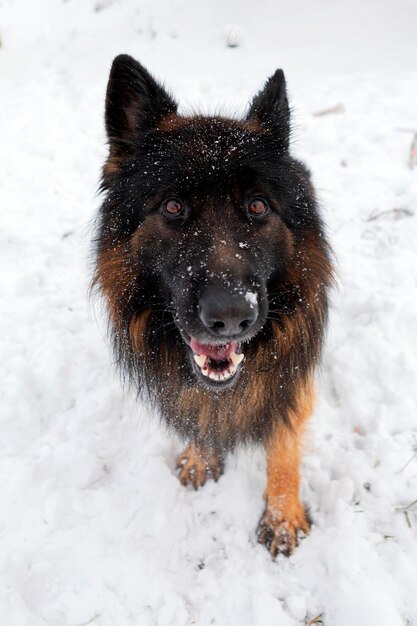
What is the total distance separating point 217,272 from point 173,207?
1.65 ft

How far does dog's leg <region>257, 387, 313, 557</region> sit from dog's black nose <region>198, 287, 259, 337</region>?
1184 millimetres

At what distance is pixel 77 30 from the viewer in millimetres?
8883

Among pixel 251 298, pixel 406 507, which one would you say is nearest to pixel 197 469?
pixel 406 507

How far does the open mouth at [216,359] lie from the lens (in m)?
2.37

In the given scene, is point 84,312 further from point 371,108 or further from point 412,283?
point 371,108

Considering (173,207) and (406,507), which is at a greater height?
(173,207)

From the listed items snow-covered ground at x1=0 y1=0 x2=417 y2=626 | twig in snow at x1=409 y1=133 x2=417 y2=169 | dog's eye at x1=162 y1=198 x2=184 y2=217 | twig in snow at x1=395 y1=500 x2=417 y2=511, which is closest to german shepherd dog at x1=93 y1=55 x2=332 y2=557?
dog's eye at x1=162 y1=198 x2=184 y2=217

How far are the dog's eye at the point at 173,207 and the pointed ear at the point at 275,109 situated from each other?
74 cm

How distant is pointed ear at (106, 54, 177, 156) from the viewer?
2566mm

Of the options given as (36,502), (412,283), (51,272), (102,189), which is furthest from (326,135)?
(36,502)

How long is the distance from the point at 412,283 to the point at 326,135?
2.81 m

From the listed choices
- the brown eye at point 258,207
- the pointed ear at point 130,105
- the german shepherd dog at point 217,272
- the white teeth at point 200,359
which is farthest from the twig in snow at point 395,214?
the white teeth at point 200,359

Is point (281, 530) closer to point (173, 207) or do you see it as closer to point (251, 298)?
point (251, 298)

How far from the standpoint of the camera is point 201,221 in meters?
2.37
